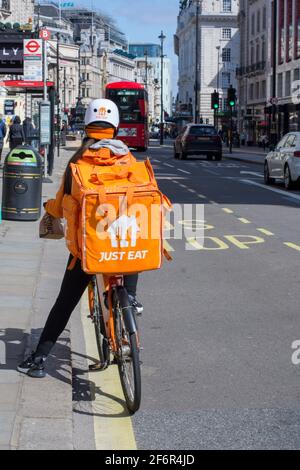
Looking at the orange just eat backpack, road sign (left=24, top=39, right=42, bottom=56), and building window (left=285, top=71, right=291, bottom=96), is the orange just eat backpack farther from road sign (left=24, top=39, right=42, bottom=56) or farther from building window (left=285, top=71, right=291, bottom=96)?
building window (left=285, top=71, right=291, bottom=96)

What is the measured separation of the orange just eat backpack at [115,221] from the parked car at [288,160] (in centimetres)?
1887

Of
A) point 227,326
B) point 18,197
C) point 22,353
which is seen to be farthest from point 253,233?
point 22,353

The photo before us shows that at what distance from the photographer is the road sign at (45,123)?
25.0 m

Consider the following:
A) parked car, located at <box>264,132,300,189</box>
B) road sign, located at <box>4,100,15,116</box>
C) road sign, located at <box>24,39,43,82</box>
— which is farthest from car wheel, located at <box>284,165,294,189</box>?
road sign, located at <box>4,100,15,116</box>

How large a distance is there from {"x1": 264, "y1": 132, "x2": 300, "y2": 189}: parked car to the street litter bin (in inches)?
385

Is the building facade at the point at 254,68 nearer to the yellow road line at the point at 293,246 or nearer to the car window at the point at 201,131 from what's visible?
the car window at the point at 201,131

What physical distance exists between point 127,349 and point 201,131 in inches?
1555

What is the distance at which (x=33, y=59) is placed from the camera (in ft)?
77.7

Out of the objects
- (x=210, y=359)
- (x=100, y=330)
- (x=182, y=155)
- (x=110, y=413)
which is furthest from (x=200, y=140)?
(x=110, y=413)

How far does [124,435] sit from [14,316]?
285 centimetres

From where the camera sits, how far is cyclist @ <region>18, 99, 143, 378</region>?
567 centimetres

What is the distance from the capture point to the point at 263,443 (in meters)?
4.73
